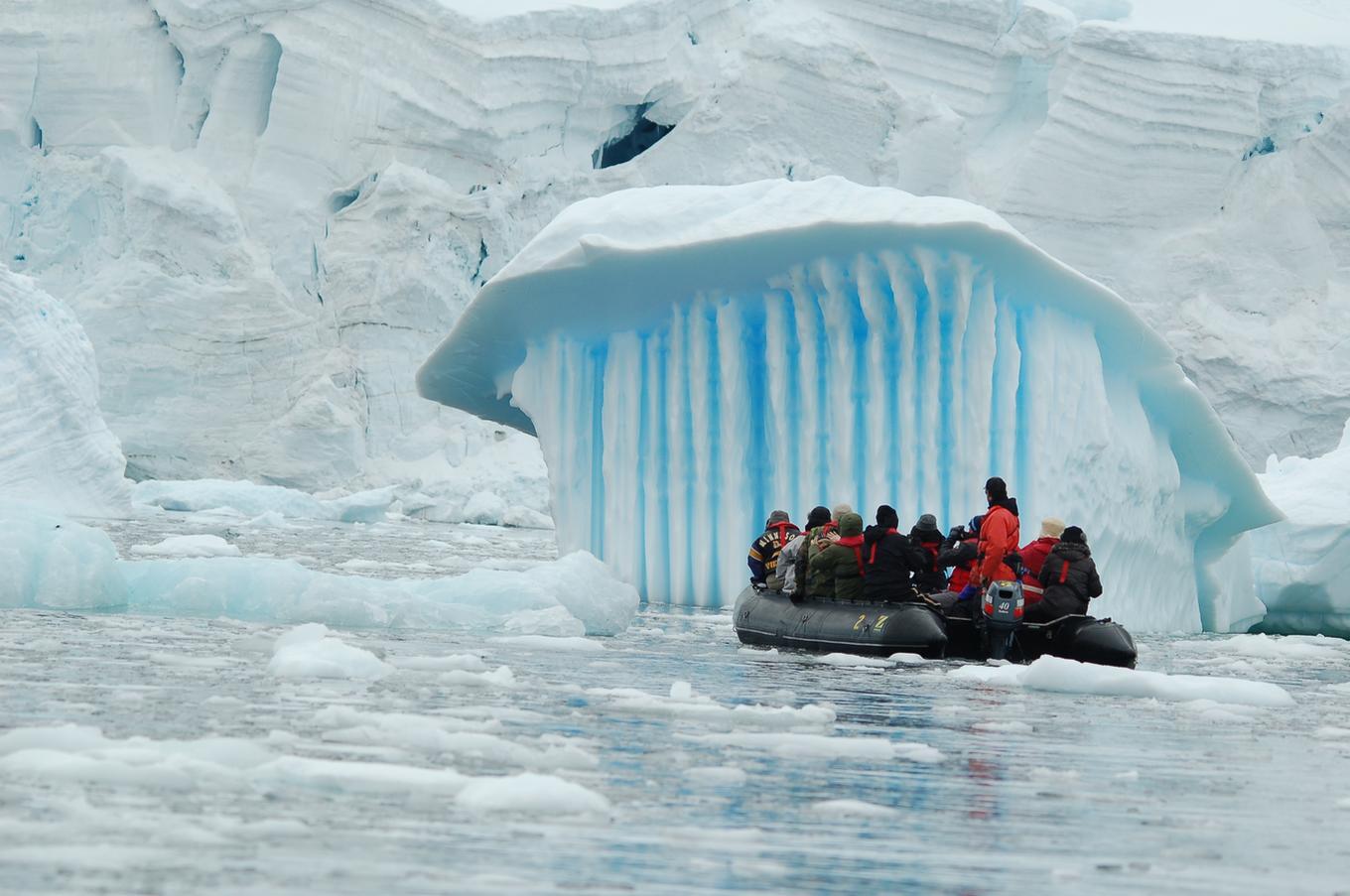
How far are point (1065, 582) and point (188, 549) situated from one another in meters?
9.94

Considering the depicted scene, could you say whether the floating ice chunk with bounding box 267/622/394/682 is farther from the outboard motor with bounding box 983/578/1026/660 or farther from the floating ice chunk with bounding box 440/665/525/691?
the outboard motor with bounding box 983/578/1026/660

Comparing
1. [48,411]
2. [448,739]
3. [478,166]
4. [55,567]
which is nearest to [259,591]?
[55,567]

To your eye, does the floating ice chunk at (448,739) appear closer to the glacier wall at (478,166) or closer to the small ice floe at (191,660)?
the small ice floe at (191,660)

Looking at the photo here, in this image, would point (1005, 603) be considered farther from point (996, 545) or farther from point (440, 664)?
point (440, 664)

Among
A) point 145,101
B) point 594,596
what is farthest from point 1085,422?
point 145,101

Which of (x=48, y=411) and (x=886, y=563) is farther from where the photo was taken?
(x=48, y=411)

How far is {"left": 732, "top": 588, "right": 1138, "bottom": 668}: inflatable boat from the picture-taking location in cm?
1027

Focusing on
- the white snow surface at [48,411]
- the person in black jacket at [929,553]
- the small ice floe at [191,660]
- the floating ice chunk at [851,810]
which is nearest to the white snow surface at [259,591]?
the person in black jacket at [929,553]

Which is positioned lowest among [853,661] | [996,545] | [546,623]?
[853,661]

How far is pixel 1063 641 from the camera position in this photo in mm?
10523

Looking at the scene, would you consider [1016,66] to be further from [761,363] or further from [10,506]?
[10,506]

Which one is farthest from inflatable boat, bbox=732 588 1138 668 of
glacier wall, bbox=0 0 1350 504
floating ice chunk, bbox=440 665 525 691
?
glacier wall, bbox=0 0 1350 504

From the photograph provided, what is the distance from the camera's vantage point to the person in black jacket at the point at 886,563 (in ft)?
35.6

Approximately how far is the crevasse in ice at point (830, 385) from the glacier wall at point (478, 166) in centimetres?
1744
